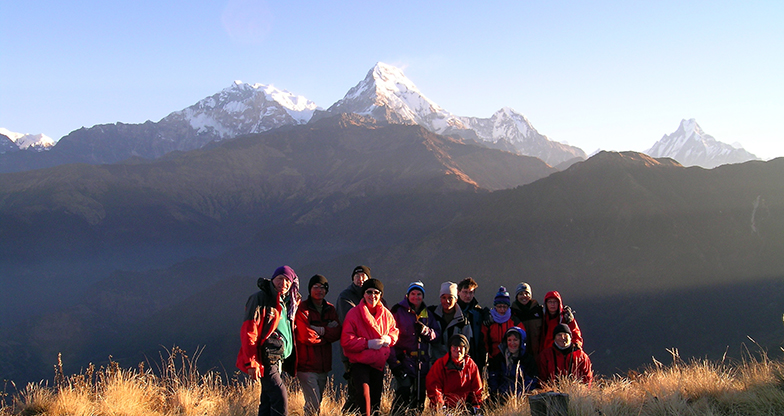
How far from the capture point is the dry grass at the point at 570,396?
10.9 ft

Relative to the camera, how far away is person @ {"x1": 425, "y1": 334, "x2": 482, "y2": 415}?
4.08 meters

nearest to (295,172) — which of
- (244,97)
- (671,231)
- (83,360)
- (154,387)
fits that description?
(83,360)

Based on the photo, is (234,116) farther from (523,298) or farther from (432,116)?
(523,298)

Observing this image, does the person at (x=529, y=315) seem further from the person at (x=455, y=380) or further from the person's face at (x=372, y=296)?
the person's face at (x=372, y=296)

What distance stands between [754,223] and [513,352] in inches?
1416

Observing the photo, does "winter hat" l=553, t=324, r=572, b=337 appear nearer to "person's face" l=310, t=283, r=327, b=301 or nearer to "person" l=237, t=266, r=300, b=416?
"person's face" l=310, t=283, r=327, b=301

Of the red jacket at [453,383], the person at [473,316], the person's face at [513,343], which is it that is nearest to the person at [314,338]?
the red jacket at [453,383]

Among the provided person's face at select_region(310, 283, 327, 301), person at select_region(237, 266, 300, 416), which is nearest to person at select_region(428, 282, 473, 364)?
person's face at select_region(310, 283, 327, 301)

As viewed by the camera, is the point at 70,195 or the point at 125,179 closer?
the point at 70,195

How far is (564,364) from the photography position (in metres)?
4.62

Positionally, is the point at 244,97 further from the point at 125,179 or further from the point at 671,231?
the point at 671,231

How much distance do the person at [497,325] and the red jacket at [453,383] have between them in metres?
0.72

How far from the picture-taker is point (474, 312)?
4.96m

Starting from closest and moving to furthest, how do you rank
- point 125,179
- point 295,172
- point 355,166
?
point 125,179, point 355,166, point 295,172
